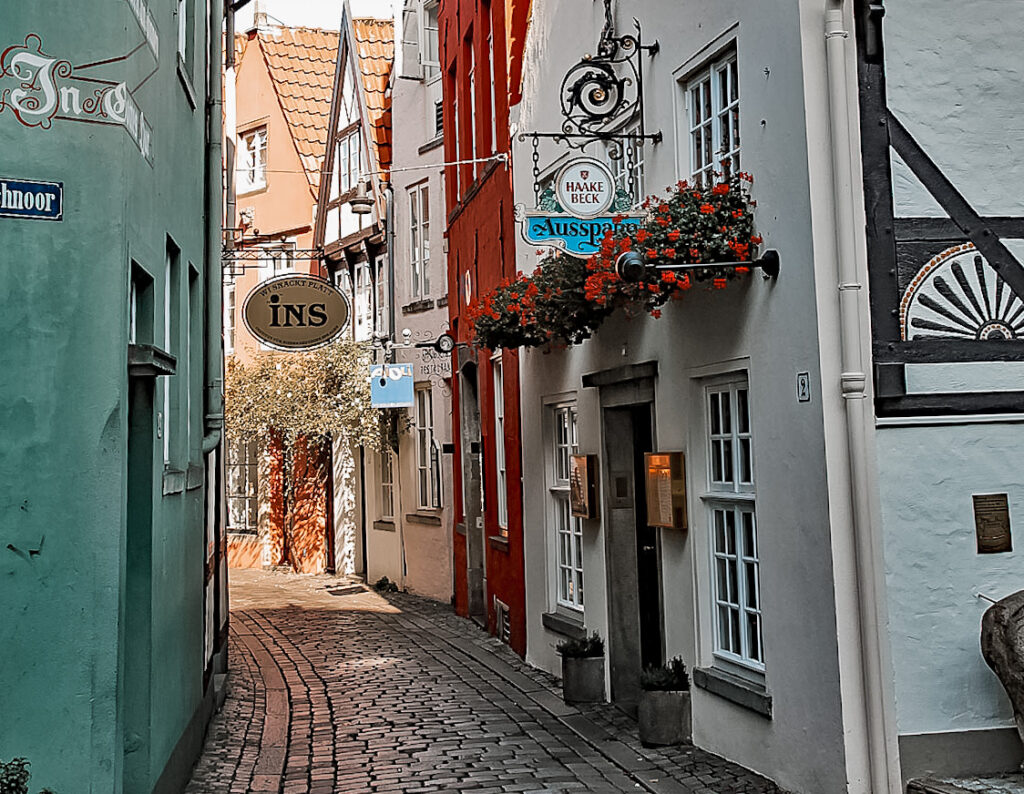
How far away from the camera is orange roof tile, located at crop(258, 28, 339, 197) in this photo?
2567 cm

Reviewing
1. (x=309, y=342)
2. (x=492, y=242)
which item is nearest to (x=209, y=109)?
(x=309, y=342)

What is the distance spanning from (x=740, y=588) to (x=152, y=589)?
11.8 feet

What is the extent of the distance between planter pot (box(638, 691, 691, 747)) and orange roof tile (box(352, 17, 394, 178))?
1466cm

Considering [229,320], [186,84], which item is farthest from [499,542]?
[229,320]

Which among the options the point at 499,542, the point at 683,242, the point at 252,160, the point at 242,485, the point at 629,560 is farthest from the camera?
the point at 252,160

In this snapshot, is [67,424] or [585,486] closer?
[67,424]

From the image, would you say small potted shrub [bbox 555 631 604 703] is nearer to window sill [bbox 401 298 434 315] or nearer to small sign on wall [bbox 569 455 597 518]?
small sign on wall [bbox 569 455 597 518]

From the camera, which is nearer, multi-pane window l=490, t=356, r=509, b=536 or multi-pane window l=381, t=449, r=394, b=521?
multi-pane window l=490, t=356, r=509, b=536

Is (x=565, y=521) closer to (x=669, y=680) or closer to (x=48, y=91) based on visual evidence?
(x=669, y=680)

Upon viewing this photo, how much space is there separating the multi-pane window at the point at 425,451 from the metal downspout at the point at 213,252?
860 cm

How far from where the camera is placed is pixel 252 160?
2644cm

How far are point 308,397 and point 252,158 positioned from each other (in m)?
7.18

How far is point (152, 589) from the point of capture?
6.39 m

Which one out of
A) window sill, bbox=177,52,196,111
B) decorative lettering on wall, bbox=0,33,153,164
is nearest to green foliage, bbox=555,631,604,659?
window sill, bbox=177,52,196,111
